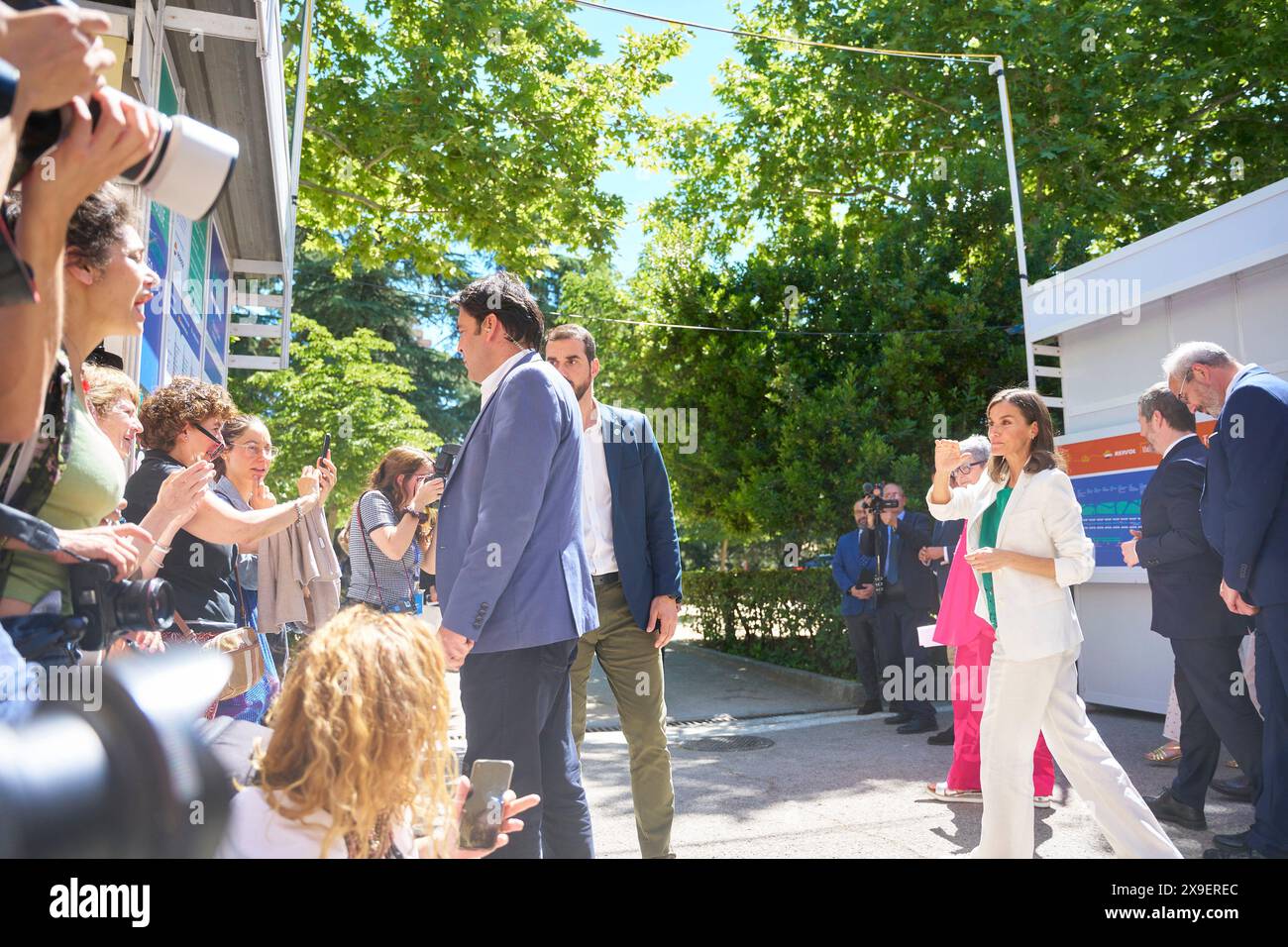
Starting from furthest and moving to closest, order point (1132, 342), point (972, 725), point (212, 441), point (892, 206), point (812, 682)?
1. point (892, 206)
2. point (812, 682)
3. point (1132, 342)
4. point (972, 725)
5. point (212, 441)

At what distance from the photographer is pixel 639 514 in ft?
13.5

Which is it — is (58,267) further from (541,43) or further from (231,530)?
(541,43)

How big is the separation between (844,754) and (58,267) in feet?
20.8

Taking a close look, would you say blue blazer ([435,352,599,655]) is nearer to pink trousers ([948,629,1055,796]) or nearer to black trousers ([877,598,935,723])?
pink trousers ([948,629,1055,796])

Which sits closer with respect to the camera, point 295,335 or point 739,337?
point 739,337

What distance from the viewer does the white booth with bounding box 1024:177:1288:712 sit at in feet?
22.7

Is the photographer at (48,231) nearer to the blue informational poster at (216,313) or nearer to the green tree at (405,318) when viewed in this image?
the blue informational poster at (216,313)

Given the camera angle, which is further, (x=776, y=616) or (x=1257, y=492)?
(x=776, y=616)

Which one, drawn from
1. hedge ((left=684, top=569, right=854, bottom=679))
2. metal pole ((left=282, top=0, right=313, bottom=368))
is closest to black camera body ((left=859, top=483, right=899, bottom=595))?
hedge ((left=684, top=569, right=854, bottom=679))

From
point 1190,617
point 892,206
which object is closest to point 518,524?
point 1190,617

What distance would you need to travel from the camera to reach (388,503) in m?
5.25

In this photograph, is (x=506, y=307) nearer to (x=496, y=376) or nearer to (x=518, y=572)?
(x=496, y=376)

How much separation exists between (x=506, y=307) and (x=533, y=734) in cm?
140
